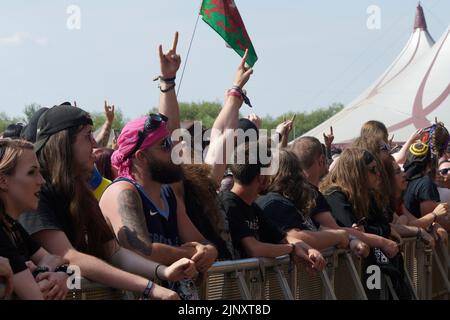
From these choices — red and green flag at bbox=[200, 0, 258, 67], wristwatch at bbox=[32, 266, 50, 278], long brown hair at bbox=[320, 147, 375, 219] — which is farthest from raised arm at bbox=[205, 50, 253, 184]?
red and green flag at bbox=[200, 0, 258, 67]

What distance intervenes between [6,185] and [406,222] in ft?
18.5

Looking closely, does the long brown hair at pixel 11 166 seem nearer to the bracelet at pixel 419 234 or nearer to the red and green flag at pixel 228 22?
the red and green flag at pixel 228 22

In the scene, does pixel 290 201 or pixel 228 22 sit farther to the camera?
pixel 228 22

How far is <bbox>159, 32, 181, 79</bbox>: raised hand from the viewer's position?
252 inches

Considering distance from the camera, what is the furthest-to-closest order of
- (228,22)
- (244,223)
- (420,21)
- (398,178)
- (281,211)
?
(420,21) < (228,22) < (398,178) < (281,211) < (244,223)

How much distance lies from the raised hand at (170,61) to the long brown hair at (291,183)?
3.23 ft

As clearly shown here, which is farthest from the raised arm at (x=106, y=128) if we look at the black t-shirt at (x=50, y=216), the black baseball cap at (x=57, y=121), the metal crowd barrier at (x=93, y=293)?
the metal crowd barrier at (x=93, y=293)

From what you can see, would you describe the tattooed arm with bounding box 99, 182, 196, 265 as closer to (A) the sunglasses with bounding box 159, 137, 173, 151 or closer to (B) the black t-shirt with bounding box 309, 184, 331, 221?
(A) the sunglasses with bounding box 159, 137, 173, 151

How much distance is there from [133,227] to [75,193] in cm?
41

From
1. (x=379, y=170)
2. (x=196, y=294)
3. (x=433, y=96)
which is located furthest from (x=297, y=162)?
(x=433, y=96)

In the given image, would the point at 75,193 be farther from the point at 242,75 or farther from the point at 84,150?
the point at 242,75

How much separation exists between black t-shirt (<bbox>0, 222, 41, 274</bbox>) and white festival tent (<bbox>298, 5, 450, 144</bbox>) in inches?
1090

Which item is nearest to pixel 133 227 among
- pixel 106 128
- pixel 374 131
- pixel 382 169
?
pixel 382 169

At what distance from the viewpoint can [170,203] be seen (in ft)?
18.2
